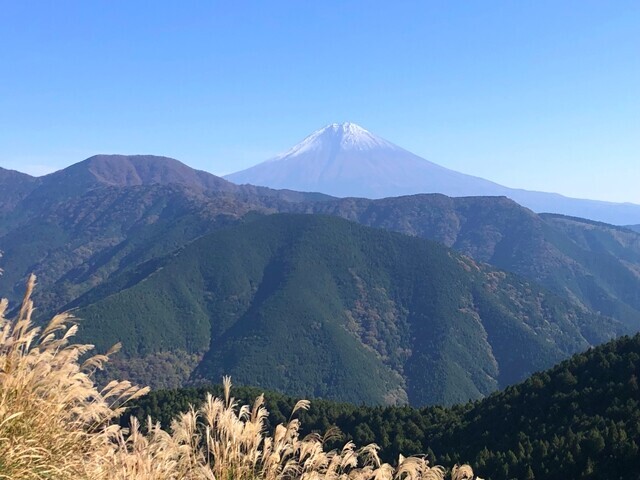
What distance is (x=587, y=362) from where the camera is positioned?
189ft

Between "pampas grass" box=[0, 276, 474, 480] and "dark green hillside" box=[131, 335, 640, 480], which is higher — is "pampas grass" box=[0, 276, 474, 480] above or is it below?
above

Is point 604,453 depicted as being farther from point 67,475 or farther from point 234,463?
point 67,475

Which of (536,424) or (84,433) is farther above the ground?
(84,433)

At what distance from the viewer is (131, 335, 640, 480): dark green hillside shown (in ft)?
111

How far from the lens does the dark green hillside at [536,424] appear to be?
3391 centimetres

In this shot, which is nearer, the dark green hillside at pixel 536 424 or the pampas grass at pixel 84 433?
the pampas grass at pixel 84 433

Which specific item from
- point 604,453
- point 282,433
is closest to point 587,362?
point 604,453

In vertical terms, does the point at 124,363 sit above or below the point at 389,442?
below

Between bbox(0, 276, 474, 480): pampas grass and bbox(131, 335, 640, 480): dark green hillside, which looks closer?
bbox(0, 276, 474, 480): pampas grass

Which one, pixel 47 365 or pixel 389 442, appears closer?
pixel 47 365

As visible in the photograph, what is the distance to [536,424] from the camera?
46.2 metres

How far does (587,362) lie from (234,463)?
2345 inches

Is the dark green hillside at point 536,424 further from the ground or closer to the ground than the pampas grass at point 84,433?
closer to the ground

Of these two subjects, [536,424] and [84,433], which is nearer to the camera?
[84,433]
